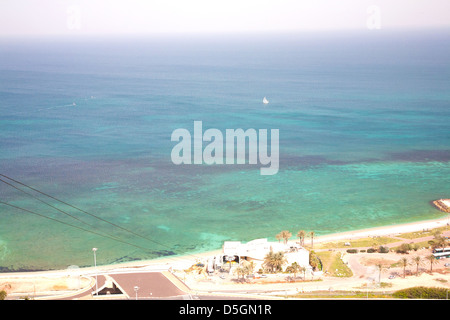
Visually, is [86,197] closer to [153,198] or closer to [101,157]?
[153,198]

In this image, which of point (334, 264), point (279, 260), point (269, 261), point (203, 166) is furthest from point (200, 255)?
point (203, 166)

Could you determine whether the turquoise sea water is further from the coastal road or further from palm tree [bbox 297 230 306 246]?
the coastal road

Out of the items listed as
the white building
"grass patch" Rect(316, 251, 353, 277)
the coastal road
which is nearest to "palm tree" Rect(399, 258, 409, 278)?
"grass patch" Rect(316, 251, 353, 277)

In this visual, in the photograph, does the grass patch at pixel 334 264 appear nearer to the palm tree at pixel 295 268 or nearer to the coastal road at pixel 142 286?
the palm tree at pixel 295 268

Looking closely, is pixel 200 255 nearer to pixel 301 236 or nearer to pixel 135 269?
pixel 135 269

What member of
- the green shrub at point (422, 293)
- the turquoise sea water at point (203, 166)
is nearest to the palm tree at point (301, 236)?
the turquoise sea water at point (203, 166)

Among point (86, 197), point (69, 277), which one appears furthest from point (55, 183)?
point (69, 277)
